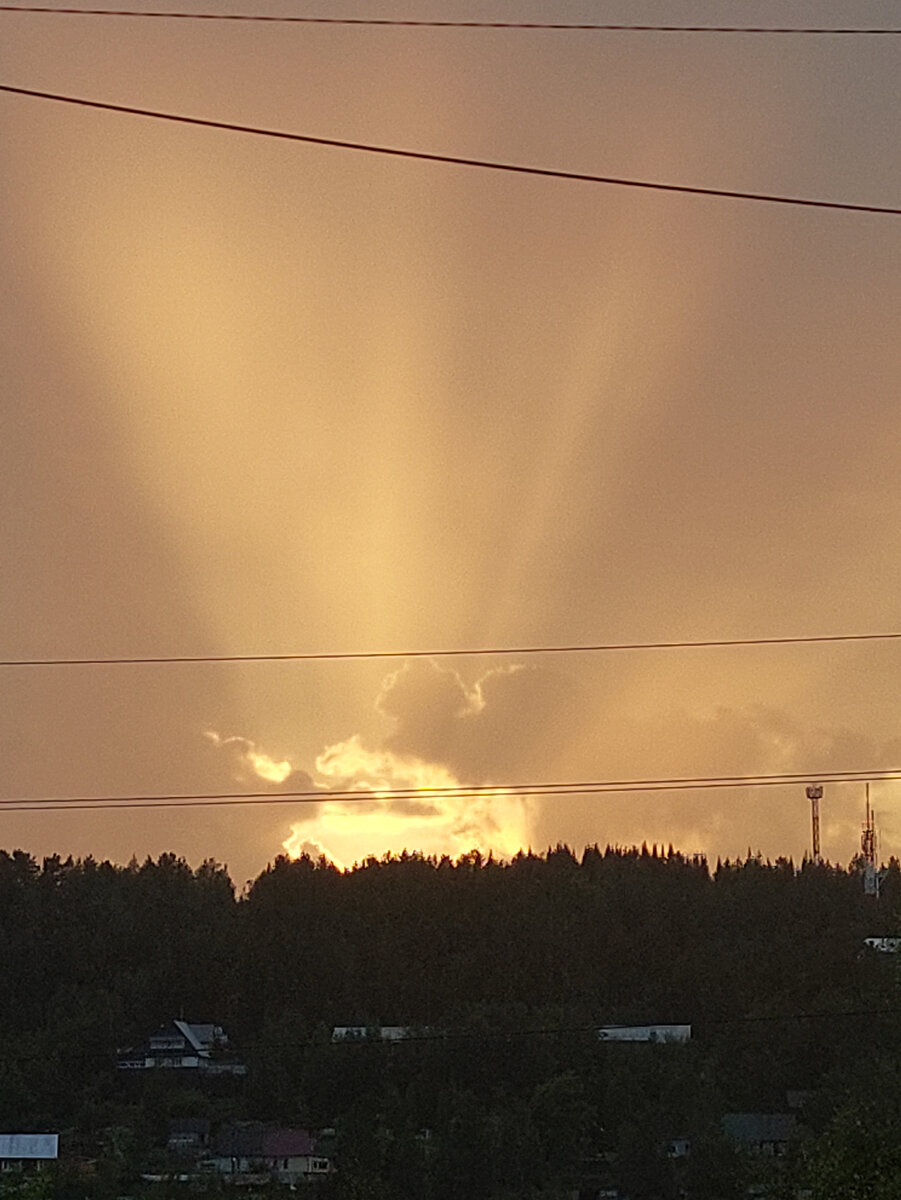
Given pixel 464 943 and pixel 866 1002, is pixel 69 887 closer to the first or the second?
pixel 464 943

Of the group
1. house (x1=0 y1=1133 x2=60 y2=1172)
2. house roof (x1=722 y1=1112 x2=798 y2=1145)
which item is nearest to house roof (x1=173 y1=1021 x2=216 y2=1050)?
house (x1=0 y1=1133 x2=60 y2=1172)

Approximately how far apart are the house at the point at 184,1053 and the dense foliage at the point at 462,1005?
127 cm

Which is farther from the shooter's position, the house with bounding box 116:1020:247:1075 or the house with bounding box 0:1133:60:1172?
the house with bounding box 116:1020:247:1075

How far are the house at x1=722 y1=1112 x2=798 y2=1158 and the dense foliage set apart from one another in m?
1.25

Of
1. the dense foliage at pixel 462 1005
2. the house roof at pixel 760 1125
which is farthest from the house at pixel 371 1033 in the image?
the house roof at pixel 760 1125

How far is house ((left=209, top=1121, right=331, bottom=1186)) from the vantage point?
98000 millimetres

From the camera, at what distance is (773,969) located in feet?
399

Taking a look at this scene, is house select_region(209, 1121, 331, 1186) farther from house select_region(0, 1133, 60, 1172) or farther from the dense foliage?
house select_region(0, 1133, 60, 1172)

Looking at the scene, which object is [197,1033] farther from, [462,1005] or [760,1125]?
[760,1125]

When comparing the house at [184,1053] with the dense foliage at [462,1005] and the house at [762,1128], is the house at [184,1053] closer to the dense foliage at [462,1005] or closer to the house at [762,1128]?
the dense foliage at [462,1005]

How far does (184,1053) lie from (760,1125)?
1498 inches

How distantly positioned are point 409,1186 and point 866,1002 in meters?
33.9

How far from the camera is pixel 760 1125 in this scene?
103 meters

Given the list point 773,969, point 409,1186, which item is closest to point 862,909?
point 773,969
